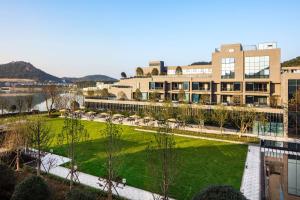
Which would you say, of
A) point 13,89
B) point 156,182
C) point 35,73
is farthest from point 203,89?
point 35,73

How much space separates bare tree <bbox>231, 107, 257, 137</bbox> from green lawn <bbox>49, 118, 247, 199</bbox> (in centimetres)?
576

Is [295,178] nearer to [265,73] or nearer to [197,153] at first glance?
[197,153]

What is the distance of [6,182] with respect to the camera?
455 inches

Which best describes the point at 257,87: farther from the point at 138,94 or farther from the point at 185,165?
the point at 185,165

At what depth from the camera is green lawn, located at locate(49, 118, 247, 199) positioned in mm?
15070

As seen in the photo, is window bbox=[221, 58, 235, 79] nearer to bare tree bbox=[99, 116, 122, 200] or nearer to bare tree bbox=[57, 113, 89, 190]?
Result: bare tree bbox=[99, 116, 122, 200]

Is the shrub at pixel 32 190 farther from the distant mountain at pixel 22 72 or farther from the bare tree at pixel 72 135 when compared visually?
the distant mountain at pixel 22 72

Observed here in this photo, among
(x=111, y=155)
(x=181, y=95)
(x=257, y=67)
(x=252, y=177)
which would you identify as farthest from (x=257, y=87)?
(x=111, y=155)

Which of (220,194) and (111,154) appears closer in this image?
(220,194)

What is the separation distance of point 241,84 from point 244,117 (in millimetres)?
11980

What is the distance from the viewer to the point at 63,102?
53.0 meters

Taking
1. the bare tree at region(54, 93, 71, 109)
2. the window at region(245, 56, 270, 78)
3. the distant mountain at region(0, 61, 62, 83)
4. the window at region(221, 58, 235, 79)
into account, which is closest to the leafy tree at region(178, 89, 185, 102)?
the window at region(221, 58, 235, 79)

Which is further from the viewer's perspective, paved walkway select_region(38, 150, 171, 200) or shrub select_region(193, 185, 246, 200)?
paved walkway select_region(38, 150, 171, 200)

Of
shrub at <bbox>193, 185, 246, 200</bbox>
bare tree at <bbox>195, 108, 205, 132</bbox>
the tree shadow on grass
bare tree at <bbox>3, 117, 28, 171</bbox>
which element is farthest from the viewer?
bare tree at <bbox>195, 108, 205, 132</bbox>
